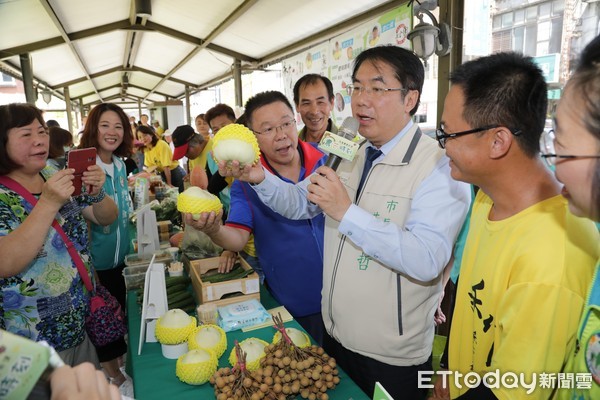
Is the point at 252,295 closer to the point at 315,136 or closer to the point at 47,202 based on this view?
the point at 47,202

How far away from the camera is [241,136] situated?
181cm

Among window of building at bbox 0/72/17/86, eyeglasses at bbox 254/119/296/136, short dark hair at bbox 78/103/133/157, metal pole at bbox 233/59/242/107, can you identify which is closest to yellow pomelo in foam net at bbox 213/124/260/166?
eyeglasses at bbox 254/119/296/136

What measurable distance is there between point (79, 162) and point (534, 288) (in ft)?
7.98

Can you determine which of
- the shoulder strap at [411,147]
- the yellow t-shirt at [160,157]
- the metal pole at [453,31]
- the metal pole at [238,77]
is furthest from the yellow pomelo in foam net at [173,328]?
the metal pole at [238,77]

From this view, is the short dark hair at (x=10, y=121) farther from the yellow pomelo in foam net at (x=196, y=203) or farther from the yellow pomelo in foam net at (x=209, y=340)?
the yellow pomelo in foam net at (x=209, y=340)

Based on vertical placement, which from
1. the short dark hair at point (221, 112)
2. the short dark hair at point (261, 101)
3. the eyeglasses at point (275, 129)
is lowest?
the eyeglasses at point (275, 129)

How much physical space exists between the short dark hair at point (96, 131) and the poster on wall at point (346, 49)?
2.20m

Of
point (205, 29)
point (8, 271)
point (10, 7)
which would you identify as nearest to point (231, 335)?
point (8, 271)

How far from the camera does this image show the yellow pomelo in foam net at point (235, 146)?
1785 millimetres

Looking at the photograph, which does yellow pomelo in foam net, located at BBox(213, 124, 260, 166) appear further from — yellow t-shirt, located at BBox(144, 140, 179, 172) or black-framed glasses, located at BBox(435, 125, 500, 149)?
yellow t-shirt, located at BBox(144, 140, 179, 172)

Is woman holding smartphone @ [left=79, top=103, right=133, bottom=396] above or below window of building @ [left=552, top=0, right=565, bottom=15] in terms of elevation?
below

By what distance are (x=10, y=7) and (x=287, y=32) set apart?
3.41 meters

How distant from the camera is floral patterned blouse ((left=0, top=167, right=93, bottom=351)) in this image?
189 cm

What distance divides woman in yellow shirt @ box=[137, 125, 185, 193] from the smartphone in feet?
16.4
